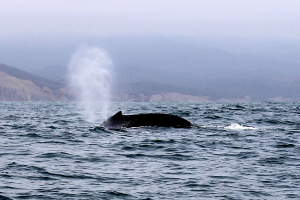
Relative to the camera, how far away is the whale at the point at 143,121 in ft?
72.6

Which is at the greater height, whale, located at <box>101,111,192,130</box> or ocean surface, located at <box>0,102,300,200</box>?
whale, located at <box>101,111,192,130</box>

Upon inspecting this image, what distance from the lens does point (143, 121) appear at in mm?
22312

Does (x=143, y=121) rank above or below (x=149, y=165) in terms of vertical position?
above

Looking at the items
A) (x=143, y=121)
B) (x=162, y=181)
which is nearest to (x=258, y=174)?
(x=162, y=181)

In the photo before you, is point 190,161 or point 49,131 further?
point 49,131

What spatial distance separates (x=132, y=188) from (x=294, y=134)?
14.0m

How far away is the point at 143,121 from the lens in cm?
2231

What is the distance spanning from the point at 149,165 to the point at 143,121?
8530 mm

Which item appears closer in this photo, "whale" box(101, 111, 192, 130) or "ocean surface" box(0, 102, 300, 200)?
"ocean surface" box(0, 102, 300, 200)

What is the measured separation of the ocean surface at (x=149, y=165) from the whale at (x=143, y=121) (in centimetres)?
68

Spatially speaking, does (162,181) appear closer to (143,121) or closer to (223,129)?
(143,121)

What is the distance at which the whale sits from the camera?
22.1 m

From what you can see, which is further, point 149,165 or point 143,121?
point 143,121

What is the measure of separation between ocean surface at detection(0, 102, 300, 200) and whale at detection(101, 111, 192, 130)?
0.68 meters
